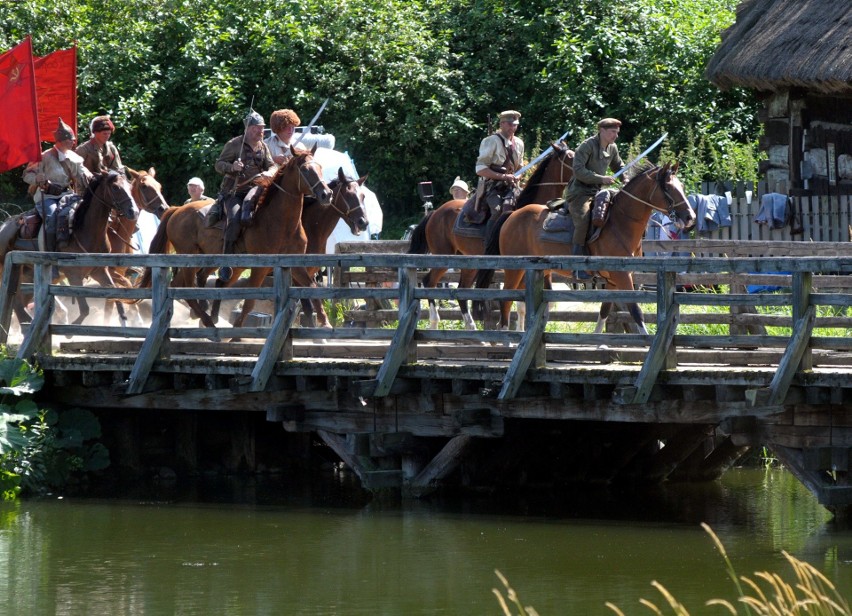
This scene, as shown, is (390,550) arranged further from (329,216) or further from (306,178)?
(329,216)

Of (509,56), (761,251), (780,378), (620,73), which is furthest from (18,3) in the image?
(780,378)

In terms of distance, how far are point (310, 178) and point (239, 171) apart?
3.39 feet

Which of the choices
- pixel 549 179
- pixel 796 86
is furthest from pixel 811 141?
pixel 549 179

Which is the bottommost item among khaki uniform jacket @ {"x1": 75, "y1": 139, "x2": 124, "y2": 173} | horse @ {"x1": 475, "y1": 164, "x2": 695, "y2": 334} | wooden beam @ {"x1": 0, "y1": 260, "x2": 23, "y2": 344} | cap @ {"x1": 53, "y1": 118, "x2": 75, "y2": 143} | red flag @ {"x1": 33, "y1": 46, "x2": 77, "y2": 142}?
wooden beam @ {"x1": 0, "y1": 260, "x2": 23, "y2": 344}

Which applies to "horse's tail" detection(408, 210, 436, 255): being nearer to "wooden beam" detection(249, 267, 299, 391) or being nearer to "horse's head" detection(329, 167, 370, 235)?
"horse's head" detection(329, 167, 370, 235)

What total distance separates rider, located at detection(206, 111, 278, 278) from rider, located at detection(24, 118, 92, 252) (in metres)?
1.69

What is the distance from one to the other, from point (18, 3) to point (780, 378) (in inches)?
902

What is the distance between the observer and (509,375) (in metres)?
13.4

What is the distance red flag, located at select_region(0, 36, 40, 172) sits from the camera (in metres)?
17.9

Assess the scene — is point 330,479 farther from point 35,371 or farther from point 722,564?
point 722,564

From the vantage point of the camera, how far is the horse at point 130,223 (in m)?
18.4

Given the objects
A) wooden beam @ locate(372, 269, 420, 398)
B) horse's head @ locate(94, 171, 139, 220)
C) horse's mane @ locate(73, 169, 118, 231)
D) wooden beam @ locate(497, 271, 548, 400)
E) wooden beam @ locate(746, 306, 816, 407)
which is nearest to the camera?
wooden beam @ locate(746, 306, 816, 407)

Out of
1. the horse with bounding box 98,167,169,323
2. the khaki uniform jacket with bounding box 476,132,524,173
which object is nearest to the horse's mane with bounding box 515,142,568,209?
the khaki uniform jacket with bounding box 476,132,524,173

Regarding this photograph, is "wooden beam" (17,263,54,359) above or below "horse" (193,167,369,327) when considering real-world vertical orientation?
below
